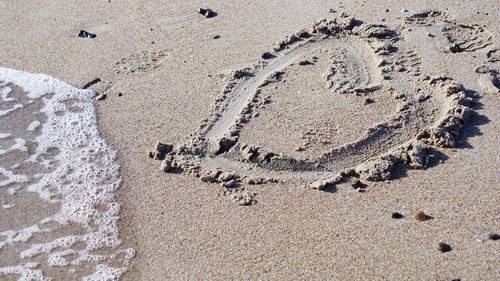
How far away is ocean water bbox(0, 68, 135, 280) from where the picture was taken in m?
4.65

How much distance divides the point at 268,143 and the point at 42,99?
267cm

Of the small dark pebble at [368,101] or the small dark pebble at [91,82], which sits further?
the small dark pebble at [91,82]

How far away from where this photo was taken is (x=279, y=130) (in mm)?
5637

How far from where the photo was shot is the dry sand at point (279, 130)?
4.36m

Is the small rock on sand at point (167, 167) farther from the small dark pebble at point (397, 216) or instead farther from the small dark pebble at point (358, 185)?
the small dark pebble at point (397, 216)

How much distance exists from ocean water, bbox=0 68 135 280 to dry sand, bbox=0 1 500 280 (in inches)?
5.5

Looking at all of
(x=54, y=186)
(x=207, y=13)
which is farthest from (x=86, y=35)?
(x=54, y=186)

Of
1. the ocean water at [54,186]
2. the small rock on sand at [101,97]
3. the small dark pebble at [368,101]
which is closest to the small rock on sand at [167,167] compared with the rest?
the ocean water at [54,186]

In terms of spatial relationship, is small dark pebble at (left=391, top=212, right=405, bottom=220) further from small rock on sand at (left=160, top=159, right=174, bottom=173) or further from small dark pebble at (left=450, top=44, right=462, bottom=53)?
small dark pebble at (left=450, top=44, right=462, bottom=53)

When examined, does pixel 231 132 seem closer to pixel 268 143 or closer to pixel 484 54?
pixel 268 143

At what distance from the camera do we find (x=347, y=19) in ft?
22.8

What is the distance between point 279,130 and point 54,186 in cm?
207

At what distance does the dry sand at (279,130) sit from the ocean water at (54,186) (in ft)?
0.46

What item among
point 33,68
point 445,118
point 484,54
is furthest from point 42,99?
point 484,54
